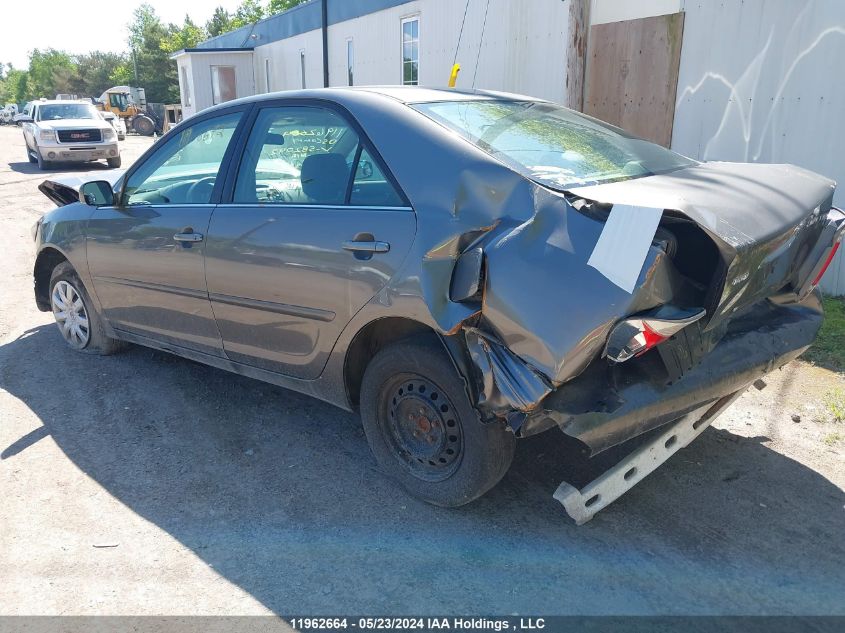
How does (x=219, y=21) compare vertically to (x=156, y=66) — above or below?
above

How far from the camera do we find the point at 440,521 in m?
3.10

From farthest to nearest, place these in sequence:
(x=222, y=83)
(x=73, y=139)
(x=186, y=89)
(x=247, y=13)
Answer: (x=247, y=13), (x=186, y=89), (x=222, y=83), (x=73, y=139)

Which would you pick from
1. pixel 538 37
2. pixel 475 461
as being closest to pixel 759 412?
pixel 475 461

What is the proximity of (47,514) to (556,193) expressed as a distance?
8.82 feet

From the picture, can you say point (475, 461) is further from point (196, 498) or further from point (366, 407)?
point (196, 498)

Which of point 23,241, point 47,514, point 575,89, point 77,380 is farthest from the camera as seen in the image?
point 23,241

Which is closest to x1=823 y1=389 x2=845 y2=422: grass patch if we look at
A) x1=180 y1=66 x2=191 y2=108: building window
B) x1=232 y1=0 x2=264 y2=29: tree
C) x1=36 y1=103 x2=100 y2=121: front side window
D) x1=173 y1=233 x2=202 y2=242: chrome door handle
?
x1=173 y1=233 x2=202 y2=242: chrome door handle

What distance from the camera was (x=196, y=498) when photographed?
A: 329cm

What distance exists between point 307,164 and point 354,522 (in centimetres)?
175

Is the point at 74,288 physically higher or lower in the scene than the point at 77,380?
higher

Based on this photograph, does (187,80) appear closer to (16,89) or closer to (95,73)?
(95,73)

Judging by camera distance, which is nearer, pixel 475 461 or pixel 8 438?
pixel 475 461

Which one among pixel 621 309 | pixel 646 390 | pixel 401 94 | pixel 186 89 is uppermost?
pixel 186 89

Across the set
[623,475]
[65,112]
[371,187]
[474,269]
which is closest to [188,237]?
[371,187]
